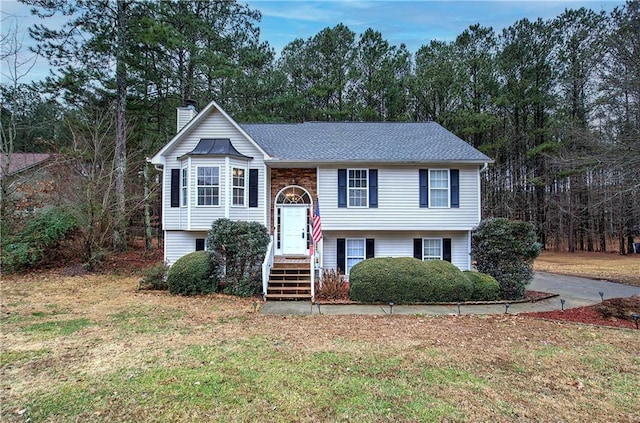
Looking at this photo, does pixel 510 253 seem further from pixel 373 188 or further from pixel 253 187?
pixel 253 187

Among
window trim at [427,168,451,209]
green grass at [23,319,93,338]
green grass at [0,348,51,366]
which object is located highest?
window trim at [427,168,451,209]

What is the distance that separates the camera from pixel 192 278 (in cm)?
1059

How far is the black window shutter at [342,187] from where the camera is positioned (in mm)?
13117

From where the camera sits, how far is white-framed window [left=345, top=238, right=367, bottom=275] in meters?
13.4

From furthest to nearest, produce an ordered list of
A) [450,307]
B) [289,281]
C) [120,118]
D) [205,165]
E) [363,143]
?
[120,118] → [363,143] → [205,165] → [289,281] → [450,307]

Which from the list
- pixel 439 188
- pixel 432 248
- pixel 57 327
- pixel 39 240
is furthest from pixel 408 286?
pixel 39 240

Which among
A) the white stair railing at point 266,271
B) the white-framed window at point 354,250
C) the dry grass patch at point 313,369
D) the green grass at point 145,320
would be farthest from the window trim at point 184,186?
the white-framed window at point 354,250

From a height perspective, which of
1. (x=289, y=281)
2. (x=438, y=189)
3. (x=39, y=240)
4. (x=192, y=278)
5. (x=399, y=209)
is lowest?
(x=289, y=281)

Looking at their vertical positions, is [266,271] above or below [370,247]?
below

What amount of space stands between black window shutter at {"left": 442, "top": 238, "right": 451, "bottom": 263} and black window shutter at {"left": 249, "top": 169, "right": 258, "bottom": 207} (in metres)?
7.77

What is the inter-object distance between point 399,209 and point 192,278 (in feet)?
26.3

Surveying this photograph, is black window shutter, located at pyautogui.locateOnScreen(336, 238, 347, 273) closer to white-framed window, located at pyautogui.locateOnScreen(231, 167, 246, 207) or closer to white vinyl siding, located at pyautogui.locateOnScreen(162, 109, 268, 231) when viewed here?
white vinyl siding, located at pyautogui.locateOnScreen(162, 109, 268, 231)

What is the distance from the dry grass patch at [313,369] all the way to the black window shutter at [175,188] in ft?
17.9

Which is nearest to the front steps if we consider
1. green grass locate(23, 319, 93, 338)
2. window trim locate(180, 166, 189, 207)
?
window trim locate(180, 166, 189, 207)
